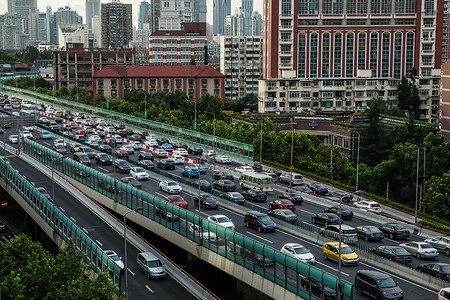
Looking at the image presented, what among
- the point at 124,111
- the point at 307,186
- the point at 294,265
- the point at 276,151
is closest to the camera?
the point at 294,265

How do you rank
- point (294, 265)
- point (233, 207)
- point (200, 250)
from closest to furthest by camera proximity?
point (294, 265) < point (200, 250) < point (233, 207)

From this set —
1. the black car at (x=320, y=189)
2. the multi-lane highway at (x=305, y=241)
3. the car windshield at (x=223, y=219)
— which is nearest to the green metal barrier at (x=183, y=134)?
the multi-lane highway at (x=305, y=241)

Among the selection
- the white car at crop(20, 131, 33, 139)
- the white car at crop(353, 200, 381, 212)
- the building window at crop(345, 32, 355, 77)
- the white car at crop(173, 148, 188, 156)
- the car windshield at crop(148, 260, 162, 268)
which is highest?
the building window at crop(345, 32, 355, 77)

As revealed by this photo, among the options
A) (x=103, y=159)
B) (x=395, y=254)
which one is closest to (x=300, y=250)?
(x=395, y=254)

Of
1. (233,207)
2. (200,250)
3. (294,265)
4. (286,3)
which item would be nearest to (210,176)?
(233,207)

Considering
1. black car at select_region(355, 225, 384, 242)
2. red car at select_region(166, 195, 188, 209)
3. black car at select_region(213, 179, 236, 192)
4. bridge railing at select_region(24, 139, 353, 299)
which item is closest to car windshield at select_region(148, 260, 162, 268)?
bridge railing at select_region(24, 139, 353, 299)

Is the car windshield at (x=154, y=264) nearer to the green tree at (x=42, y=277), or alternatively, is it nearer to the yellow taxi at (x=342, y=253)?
the green tree at (x=42, y=277)

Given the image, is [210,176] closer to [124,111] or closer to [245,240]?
[245,240]

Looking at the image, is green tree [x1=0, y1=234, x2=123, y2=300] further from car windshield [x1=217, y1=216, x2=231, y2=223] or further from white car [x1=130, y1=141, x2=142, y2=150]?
white car [x1=130, y1=141, x2=142, y2=150]
